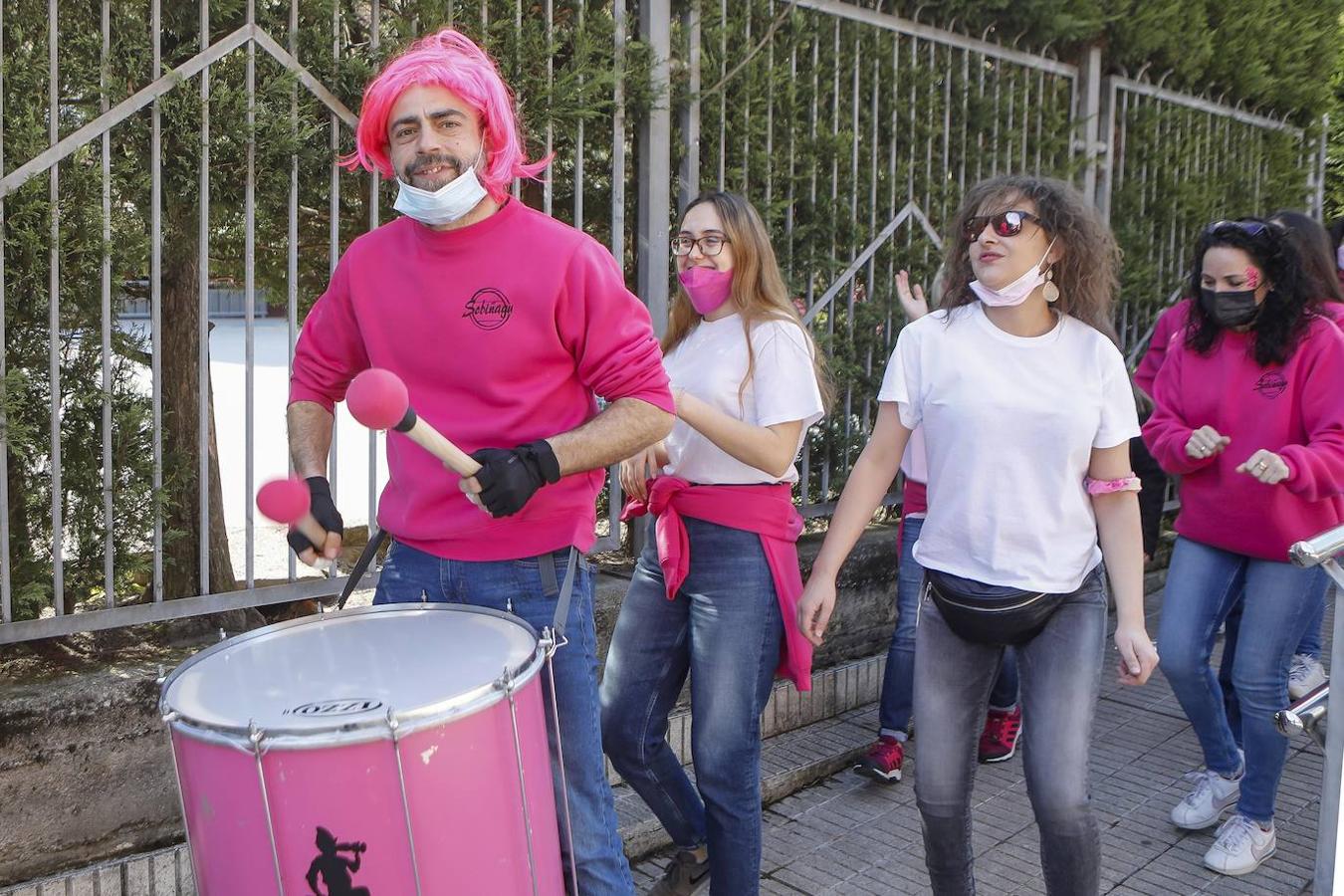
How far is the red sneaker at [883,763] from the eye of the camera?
4.42m

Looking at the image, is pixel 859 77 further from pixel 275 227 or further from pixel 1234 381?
pixel 275 227

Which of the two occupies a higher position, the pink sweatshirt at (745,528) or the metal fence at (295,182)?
the metal fence at (295,182)

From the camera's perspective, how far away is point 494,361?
240 cm

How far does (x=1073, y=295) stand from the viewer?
2.99 metres

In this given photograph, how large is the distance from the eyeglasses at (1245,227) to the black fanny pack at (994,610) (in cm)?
179

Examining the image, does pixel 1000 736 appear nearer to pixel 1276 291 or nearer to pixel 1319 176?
pixel 1276 291

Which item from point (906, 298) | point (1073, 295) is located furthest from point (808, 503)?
point (1073, 295)

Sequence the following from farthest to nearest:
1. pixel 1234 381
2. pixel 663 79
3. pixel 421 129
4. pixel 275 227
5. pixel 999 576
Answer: pixel 663 79 < pixel 1234 381 < pixel 275 227 < pixel 999 576 < pixel 421 129

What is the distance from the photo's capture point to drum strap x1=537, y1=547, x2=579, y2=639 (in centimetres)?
240

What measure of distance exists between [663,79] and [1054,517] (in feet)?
7.61

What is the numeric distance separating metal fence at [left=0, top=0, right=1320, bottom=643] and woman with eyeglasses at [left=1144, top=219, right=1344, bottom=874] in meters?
1.55

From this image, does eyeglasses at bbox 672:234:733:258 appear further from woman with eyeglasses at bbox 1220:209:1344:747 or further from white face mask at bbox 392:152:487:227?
woman with eyeglasses at bbox 1220:209:1344:747

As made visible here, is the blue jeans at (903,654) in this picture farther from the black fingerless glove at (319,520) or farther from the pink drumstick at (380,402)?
the pink drumstick at (380,402)

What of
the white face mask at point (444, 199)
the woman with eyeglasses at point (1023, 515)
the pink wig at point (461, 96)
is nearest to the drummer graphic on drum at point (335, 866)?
the white face mask at point (444, 199)
